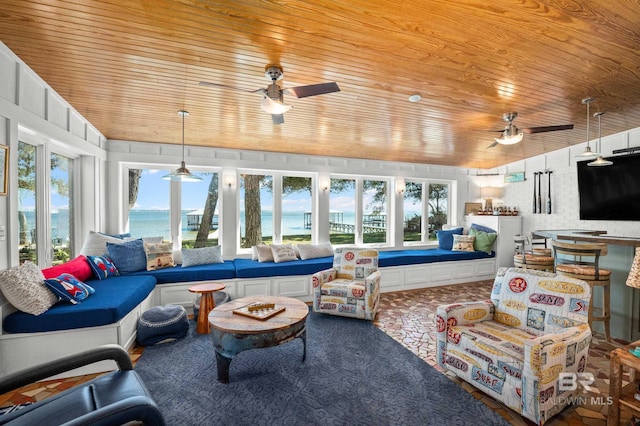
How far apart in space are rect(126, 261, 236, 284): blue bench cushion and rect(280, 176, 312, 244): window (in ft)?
5.24

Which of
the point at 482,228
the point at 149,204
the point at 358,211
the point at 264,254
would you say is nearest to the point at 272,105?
the point at 264,254

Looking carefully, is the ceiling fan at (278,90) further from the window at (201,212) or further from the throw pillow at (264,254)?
the window at (201,212)

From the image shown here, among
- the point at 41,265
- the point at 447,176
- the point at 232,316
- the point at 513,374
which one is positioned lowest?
the point at 513,374

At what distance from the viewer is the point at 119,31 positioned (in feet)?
7.10

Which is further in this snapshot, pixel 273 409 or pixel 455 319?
pixel 455 319

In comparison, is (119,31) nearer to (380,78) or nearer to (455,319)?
(380,78)

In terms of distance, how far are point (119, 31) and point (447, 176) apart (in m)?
6.54

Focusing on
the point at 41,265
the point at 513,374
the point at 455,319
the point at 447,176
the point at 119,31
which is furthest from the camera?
the point at 447,176

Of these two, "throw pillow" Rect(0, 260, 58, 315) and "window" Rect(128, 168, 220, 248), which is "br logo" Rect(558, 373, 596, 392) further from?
"window" Rect(128, 168, 220, 248)

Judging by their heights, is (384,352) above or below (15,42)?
below

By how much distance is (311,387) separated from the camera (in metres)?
2.37

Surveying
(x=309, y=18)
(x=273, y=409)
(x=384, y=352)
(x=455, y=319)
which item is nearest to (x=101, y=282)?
(x=273, y=409)

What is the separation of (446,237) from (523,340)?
4.29m

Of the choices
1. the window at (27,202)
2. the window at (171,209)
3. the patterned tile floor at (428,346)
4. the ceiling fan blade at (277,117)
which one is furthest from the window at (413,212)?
the window at (27,202)
